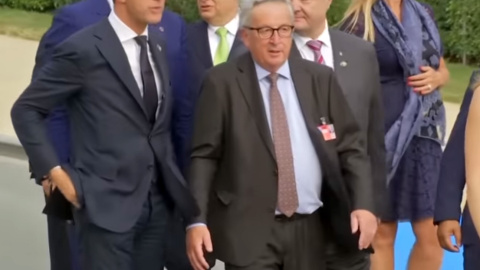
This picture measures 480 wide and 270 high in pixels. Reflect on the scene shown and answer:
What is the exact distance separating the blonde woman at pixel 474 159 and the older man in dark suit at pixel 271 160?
2.36 feet

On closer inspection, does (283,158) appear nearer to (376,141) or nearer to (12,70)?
(376,141)

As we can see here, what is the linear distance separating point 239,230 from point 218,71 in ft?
1.98

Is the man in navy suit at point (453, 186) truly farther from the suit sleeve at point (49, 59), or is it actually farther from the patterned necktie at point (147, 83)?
the suit sleeve at point (49, 59)

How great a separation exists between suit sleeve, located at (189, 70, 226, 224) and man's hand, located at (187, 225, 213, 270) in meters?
0.04

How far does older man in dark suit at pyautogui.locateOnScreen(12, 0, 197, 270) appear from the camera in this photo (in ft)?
14.2

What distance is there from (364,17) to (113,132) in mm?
1558

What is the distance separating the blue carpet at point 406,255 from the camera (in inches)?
256

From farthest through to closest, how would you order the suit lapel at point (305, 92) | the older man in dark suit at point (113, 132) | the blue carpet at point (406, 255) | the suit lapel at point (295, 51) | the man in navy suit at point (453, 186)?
1. the blue carpet at point (406, 255)
2. the suit lapel at point (295, 51)
3. the older man in dark suit at point (113, 132)
4. the suit lapel at point (305, 92)
5. the man in navy suit at point (453, 186)

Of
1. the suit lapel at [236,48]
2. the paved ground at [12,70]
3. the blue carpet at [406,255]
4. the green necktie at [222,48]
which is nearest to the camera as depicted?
the suit lapel at [236,48]

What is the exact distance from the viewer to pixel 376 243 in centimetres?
571

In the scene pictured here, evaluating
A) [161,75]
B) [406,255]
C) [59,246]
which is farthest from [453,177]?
[406,255]

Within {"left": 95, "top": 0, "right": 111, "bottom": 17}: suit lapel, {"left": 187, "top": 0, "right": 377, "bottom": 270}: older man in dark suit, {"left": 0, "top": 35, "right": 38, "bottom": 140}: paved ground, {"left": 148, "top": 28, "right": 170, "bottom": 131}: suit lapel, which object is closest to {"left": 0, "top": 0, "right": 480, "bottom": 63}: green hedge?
{"left": 0, "top": 35, "right": 38, "bottom": 140}: paved ground

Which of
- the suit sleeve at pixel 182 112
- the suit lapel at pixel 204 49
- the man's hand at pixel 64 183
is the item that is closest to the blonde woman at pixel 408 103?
the suit lapel at pixel 204 49

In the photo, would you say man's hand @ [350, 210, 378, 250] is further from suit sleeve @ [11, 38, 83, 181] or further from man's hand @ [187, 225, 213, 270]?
suit sleeve @ [11, 38, 83, 181]
